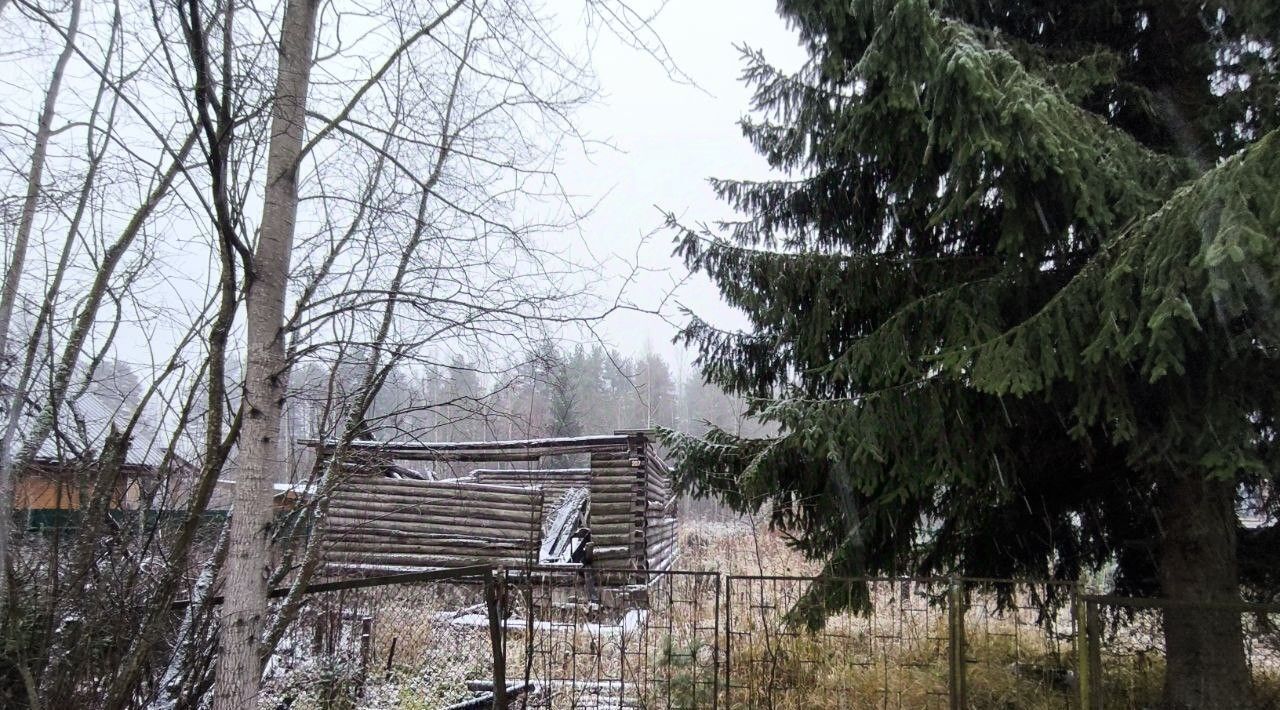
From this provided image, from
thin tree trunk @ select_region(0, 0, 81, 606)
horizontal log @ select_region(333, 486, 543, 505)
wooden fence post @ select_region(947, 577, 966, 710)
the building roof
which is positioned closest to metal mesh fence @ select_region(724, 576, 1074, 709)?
wooden fence post @ select_region(947, 577, 966, 710)

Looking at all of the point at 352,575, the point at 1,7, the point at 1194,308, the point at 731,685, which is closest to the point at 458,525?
the point at 352,575

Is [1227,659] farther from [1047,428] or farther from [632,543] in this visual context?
[632,543]

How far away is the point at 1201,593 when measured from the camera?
4633mm

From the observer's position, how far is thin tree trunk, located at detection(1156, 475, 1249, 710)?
14.6 feet

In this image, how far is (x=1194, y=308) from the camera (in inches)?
132

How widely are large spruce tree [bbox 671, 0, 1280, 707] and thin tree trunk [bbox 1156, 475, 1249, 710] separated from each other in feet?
0.05

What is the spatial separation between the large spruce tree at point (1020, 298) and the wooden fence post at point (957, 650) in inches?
27.0

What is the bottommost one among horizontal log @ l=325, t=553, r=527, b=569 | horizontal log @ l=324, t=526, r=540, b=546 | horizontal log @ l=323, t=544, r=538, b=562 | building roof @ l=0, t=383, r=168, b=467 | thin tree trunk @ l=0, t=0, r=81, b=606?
horizontal log @ l=325, t=553, r=527, b=569

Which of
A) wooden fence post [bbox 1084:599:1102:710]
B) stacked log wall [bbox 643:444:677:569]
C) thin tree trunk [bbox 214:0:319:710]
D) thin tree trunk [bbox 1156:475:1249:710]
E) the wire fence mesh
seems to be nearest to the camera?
thin tree trunk [bbox 214:0:319:710]

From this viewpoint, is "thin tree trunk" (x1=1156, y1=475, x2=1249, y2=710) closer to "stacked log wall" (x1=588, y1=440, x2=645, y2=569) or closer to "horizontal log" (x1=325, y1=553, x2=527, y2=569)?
"stacked log wall" (x1=588, y1=440, x2=645, y2=569)

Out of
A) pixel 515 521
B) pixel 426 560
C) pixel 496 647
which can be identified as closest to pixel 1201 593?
pixel 496 647

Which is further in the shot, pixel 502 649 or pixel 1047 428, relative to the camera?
pixel 1047 428

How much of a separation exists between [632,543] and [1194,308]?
8594mm

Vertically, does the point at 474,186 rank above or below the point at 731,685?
above
